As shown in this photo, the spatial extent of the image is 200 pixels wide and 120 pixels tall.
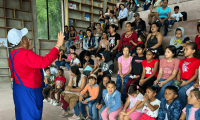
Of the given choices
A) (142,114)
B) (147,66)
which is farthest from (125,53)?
(142,114)

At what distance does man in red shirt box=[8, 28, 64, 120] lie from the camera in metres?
1.11

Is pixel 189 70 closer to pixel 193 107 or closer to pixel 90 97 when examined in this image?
pixel 193 107

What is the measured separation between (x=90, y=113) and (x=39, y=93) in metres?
1.09

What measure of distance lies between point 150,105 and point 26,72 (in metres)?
1.35

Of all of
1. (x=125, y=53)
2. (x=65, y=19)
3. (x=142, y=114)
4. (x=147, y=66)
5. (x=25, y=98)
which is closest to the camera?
(x=25, y=98)

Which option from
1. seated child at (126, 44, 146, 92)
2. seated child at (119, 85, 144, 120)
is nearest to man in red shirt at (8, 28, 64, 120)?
seated child at (119, 85, 144, 120)

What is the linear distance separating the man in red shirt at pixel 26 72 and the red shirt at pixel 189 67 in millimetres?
1580

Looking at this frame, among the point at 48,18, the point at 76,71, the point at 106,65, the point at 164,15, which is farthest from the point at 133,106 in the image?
the point at 48,18

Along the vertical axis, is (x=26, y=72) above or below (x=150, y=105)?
above

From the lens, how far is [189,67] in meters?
1.71

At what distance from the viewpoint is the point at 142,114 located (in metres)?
1.67

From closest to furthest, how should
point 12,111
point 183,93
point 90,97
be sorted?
point 183,93
point 90,97
point 12,111

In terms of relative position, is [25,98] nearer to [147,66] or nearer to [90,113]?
[90,113]

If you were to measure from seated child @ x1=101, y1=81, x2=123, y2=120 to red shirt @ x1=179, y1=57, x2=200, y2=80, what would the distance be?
2.94ft
